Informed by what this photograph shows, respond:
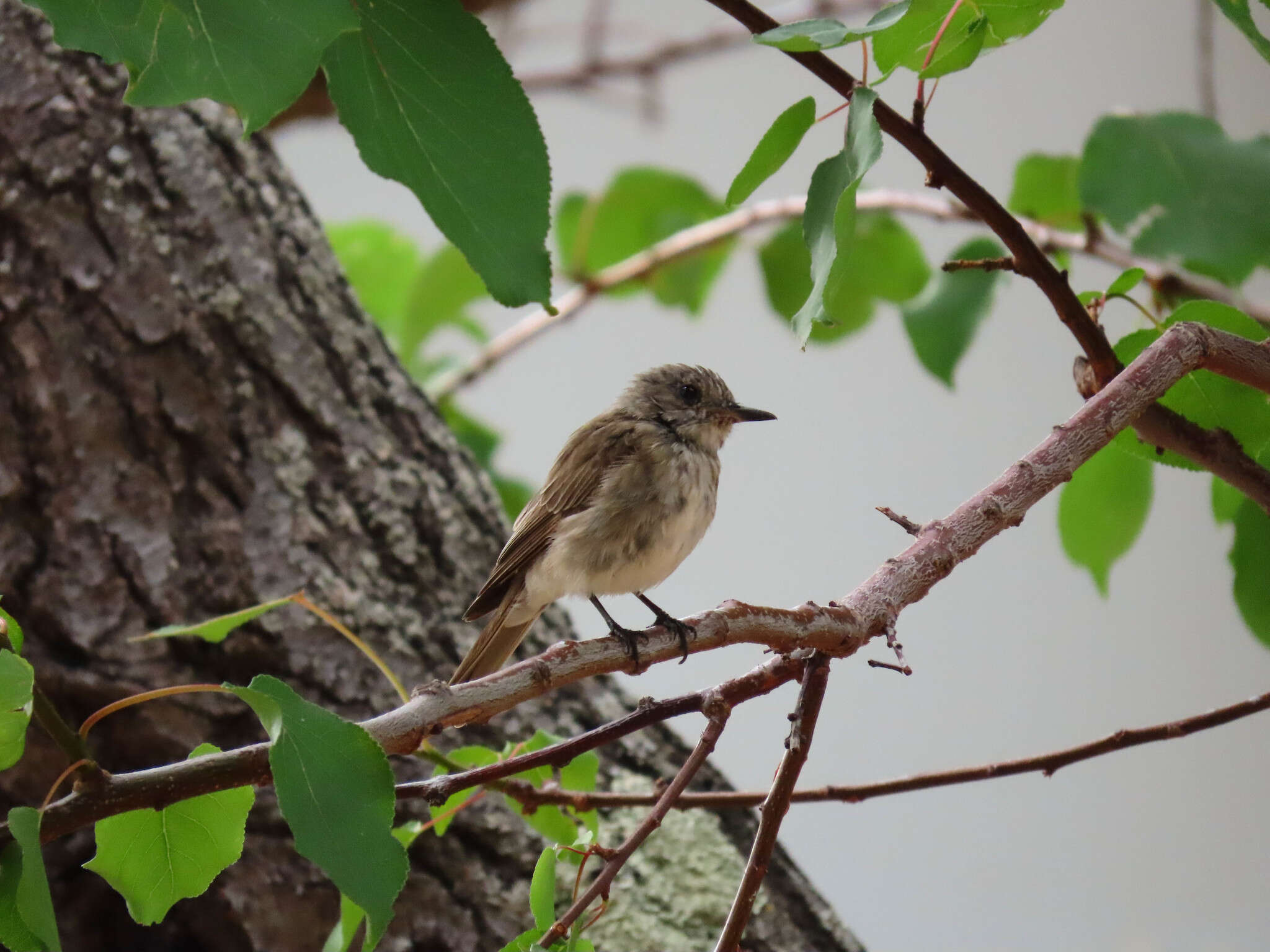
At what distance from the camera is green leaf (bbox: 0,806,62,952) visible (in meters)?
0.81

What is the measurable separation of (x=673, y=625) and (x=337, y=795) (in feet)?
2.43

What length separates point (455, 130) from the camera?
2.89 ft

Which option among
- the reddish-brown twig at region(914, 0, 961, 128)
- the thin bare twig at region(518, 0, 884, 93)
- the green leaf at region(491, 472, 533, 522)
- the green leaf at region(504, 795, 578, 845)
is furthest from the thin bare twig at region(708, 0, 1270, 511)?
the thin bare twig at region(518, 0, 884, 93)

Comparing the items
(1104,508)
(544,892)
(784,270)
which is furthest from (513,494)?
(544,892)

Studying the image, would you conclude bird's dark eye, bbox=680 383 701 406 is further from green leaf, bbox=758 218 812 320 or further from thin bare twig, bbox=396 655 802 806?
thin bare twig, bbox=396 655 802 806

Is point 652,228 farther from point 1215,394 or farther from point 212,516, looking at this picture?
point 1215,394

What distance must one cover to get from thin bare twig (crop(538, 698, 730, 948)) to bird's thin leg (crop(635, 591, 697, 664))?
7 centimetres

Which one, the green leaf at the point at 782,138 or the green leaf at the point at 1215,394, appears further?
the green leaf at the point at 1215,394

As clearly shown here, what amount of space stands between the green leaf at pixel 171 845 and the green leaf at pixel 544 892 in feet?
0.82

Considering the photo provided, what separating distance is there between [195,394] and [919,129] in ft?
4.41

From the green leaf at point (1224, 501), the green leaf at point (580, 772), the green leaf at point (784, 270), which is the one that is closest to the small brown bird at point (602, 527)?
the green leaf at point (784, 270)

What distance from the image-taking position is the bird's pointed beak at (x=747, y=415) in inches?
91.0

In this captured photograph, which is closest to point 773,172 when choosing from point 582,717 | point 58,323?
point 582,717

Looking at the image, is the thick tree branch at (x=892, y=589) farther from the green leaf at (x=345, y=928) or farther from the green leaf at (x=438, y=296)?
the green leaf at (x=438, y=296)
